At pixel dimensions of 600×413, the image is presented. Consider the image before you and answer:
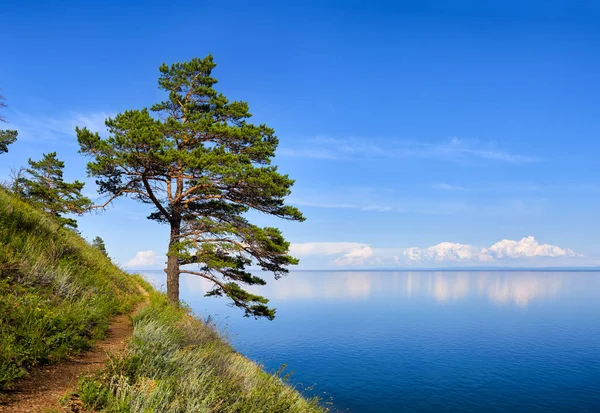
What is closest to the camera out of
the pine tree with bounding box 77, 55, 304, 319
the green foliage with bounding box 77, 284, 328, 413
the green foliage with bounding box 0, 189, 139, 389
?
the green foliage with bounding box 77, 284, 328, 413

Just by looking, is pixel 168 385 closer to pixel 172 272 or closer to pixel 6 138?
pixel 172 272

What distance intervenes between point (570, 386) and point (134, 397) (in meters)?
36.6

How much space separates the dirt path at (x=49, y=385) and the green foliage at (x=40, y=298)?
19 centimetres

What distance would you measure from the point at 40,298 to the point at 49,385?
2.86 metres

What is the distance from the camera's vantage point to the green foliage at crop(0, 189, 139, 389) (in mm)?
5793

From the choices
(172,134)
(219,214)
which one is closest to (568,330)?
(219,214)

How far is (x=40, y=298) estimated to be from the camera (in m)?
7.42

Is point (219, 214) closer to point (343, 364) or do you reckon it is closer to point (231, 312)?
point (343, 364)

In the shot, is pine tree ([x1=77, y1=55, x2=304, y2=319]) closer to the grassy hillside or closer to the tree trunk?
the tree trunk

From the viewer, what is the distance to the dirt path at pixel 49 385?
177 inches

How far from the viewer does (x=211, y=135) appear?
17.4m

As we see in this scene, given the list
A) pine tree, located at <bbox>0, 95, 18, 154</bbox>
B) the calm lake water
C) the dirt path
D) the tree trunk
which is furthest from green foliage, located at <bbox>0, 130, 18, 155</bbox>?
the dirt path

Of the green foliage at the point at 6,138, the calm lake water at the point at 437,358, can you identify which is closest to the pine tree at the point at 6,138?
the green foliage at the point at 6,138

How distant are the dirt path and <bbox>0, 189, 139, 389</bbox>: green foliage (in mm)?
185
